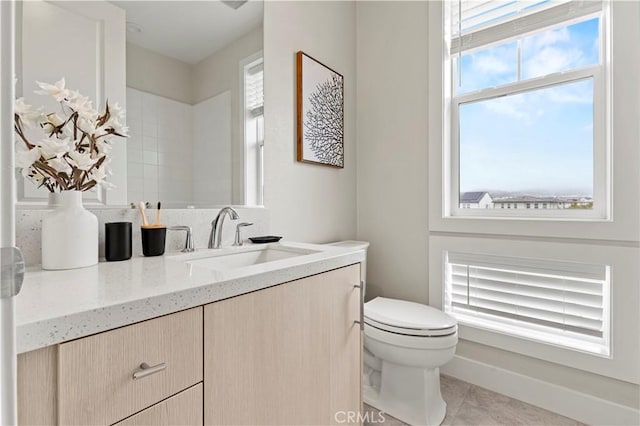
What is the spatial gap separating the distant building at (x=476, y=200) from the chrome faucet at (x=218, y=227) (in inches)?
53.5

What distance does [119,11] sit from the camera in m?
1.04

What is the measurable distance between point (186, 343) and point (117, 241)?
0.49 m

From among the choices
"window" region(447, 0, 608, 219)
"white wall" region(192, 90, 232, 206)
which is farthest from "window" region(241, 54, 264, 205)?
"window" region(447, 0, 608, 219)

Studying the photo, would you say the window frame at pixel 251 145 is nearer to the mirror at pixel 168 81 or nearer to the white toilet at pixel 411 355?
the mirror at pixel 168 81

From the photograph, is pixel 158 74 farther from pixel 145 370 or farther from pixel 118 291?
pixel 145 370

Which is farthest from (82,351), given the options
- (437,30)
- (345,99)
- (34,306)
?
(437,30)

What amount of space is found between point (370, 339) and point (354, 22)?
2150mm

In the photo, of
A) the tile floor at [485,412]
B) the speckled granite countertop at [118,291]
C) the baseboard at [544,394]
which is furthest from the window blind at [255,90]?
the baseboard at [544,394]

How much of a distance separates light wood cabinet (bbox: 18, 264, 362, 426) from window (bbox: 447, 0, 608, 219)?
3.89ft

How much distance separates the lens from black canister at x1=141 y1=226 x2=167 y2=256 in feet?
Result: 3.29

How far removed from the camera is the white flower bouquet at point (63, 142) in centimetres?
78

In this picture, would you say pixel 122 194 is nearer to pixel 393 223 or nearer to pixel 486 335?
pixel 393 223

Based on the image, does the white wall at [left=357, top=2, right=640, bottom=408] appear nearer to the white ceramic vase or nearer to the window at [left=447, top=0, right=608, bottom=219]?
the window at [left=447, top=0, right=608, bottom=219]

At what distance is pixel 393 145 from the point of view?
204 centimetres
